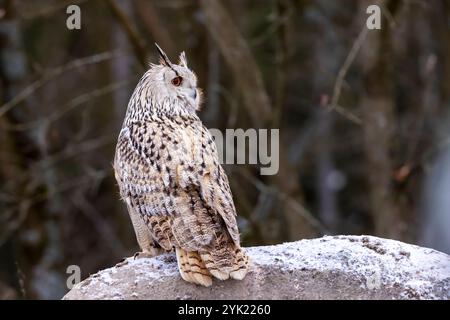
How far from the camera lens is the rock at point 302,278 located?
525 cm

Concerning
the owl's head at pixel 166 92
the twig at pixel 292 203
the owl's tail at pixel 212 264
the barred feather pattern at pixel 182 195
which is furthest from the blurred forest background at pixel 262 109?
the owl's tail at pixel 212 264

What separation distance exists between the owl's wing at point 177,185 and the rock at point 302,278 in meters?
0.24

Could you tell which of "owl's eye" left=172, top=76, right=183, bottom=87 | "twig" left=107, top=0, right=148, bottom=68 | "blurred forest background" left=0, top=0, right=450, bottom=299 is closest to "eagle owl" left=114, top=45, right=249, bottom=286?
"owl's eye" left=172, top=76, right=183, bottom=87

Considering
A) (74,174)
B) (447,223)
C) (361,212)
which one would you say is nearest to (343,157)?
(361,212)

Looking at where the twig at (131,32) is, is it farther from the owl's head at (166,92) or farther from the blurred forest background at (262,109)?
the owl's head at (166,92)

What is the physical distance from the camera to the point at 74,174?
1589 cm

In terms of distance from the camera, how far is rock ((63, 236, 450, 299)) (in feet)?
17.2

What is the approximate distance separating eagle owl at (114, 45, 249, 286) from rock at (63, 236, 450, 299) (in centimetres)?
13

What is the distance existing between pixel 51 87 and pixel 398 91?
567 cm

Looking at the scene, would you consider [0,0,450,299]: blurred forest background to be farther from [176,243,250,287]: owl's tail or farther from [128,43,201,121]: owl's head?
[176,243,250,287]: owl's tail

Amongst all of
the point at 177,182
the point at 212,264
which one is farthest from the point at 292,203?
the point at 212,264

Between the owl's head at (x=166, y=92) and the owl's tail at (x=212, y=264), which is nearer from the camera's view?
the owl's tail at (x=212, y=264)

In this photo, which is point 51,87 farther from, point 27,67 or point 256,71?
point 256,71
